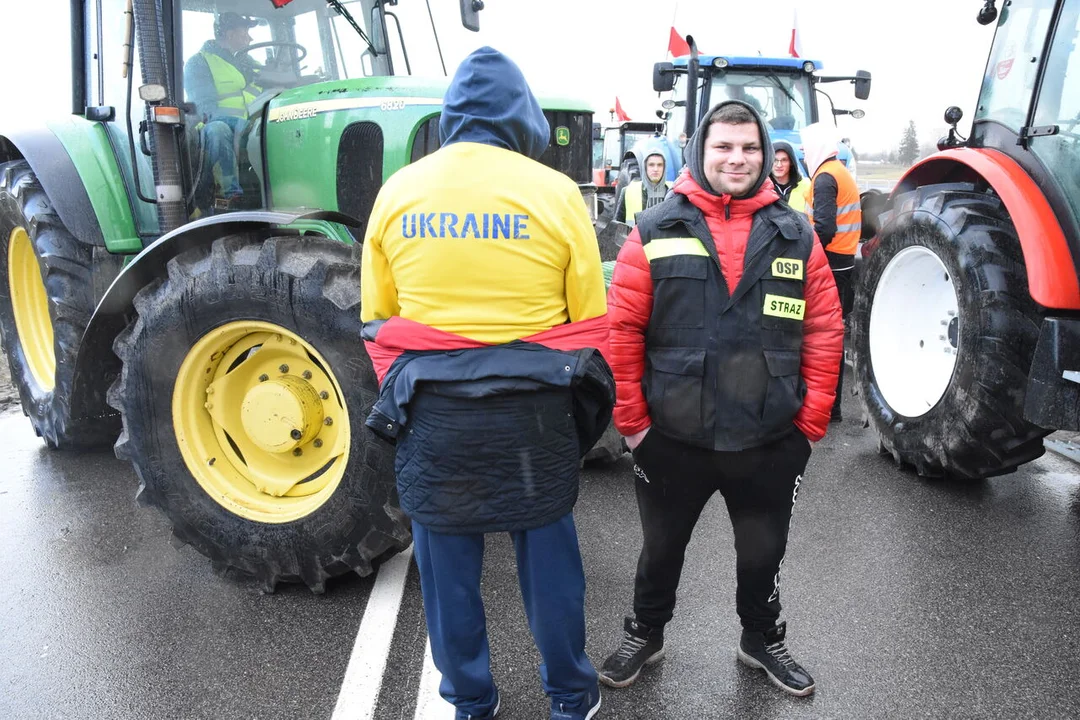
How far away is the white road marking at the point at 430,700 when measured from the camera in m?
2.49

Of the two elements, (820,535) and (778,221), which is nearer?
(778,221)

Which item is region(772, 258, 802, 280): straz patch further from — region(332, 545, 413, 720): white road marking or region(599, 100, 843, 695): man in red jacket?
region(332, 545, 413, 720): white road marking

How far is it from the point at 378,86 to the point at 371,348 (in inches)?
73.6

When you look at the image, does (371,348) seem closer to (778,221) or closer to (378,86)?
(778,221)

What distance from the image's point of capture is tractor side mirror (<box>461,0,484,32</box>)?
3877mm

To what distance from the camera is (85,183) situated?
4043 mm

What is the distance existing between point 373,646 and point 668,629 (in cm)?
106

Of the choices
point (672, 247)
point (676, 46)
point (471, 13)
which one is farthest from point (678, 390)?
point (676, 46)

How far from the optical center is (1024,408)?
3.21 m

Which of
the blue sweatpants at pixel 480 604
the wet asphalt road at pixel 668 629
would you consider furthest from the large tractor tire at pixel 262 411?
the blue sweatpants at pixel 480 604

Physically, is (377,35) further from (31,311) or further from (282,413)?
(31,311)

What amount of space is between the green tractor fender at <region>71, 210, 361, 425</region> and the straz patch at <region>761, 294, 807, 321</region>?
5.56 ft

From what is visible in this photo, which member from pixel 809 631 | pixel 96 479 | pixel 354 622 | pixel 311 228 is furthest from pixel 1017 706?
pixel 96 479

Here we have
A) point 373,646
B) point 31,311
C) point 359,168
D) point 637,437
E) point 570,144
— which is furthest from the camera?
point 31,311
